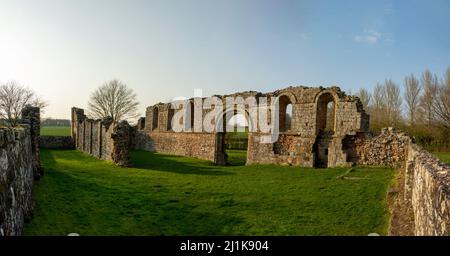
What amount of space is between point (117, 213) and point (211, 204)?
2871mm

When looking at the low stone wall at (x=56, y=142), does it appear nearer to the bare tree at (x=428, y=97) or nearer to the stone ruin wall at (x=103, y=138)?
the stone ruin wall at (x=103, y=138)

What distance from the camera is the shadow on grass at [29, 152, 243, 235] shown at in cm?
889

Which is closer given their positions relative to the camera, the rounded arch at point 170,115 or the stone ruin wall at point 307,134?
the stone ruin wall at point 307,134

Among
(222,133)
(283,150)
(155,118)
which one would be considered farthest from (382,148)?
(155,118)

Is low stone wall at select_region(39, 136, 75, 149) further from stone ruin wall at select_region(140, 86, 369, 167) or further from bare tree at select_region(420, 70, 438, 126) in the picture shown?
bare tree at select_region(420, 70, 438, 126)

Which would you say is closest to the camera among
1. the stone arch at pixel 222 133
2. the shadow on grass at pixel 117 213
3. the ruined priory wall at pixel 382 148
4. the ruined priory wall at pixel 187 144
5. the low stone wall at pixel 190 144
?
the shadow on grass at pixel 117 213

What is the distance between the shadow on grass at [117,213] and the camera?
889 centimetres

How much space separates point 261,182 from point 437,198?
1074 centimetres

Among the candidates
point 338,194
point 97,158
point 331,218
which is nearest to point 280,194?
point 338,194

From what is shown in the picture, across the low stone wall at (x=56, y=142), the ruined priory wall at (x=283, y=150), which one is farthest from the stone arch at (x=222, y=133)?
the low stone wall at (x=56, y=142)

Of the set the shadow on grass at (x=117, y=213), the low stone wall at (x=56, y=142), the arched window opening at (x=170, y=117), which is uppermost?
the arched window opening at (x=170, y=117)

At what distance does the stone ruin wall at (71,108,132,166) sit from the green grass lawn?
3.79m

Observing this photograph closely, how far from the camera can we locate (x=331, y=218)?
400 inches

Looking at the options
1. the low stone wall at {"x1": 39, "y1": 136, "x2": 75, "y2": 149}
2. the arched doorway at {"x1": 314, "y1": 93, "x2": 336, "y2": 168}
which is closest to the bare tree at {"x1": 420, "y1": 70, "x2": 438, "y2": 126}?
the arched doorway at {"x1": 314, "y1": 93, "x2": 336, "y2": 168}
